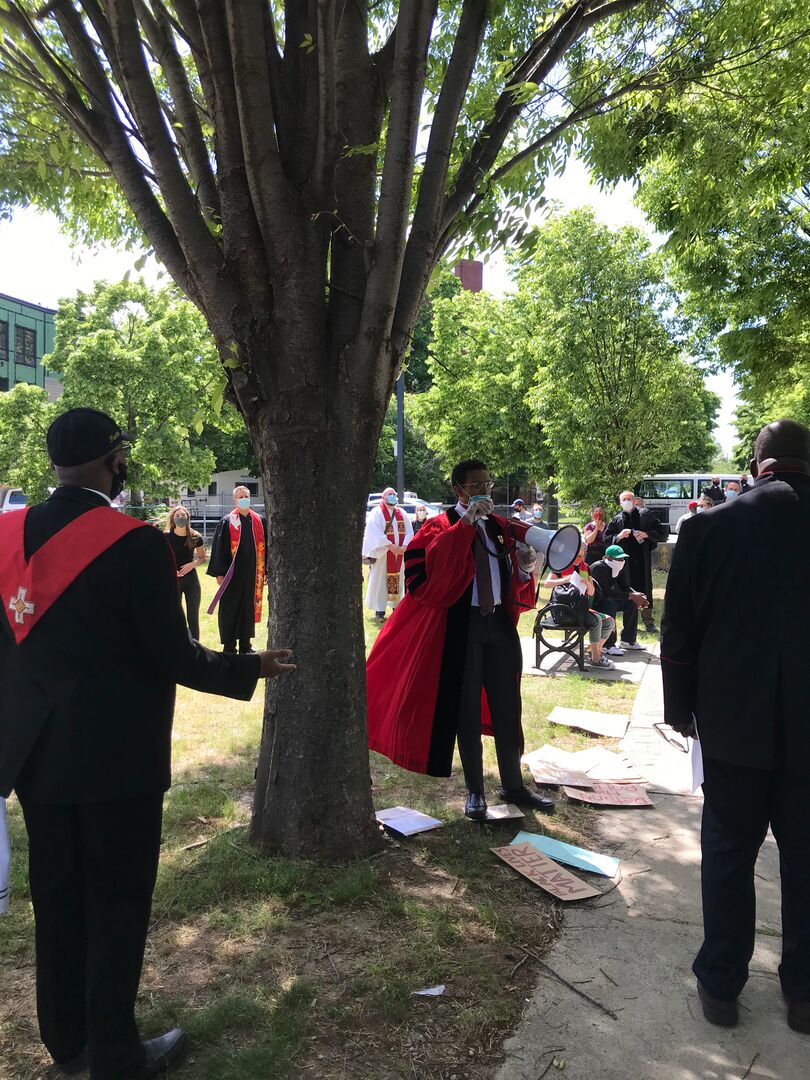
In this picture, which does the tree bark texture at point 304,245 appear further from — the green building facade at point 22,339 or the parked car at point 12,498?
the green building facade at point 22,339

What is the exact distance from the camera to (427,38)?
370 cm

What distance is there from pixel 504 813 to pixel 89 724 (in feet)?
9.46

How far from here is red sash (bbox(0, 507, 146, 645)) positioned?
7.80ft

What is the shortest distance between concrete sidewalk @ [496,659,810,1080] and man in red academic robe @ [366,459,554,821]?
90cm

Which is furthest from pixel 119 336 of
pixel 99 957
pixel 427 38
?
pixel 99 957

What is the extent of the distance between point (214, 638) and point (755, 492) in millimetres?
9003

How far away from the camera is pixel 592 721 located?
6.80m

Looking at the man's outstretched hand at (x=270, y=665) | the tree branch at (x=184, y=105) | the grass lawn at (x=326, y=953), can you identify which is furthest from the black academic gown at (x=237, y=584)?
the man's outstretched hand at (x=270, y=665)

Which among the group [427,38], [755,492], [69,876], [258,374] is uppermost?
[427,38]

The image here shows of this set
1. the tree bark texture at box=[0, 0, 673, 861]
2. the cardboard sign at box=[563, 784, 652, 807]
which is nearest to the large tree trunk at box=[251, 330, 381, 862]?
the tree bark texture at box=[0, 0, 673, 861]

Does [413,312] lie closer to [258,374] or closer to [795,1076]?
[258,374]

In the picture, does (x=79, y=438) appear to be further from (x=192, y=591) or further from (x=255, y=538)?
(x=192, y=591)

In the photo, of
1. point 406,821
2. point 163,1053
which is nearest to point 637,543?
point 406,821

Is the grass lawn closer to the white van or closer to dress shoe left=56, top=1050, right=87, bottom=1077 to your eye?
dress shoe left=56, top=1050, right=87, bottom=1077
